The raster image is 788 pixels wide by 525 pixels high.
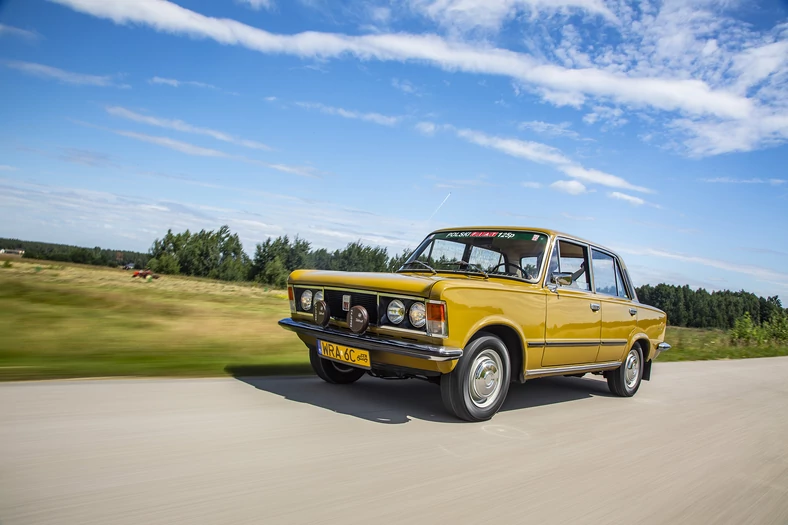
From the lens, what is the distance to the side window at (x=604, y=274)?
6.50m

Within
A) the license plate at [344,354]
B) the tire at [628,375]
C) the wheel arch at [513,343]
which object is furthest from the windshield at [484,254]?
the tire at [628,375]

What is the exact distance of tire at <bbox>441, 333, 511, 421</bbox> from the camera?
4.47 metres

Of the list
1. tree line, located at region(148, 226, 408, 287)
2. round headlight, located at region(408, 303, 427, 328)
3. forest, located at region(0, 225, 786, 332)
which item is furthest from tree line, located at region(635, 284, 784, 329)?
round headlight, located at region(408, 303, 427, 328)

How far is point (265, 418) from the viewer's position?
4.17 metres

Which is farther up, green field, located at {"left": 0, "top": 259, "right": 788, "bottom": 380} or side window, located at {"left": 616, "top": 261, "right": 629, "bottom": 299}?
→ side window, located at {"left": 616, "top": 261, "right": 629, "bottom": 299}

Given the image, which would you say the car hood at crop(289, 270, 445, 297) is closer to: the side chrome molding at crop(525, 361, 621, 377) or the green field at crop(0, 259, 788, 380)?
the side chrome molding at crop(525, 361, 621, 377)

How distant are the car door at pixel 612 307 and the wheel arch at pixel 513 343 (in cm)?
169

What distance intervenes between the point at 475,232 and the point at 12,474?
15.5ft

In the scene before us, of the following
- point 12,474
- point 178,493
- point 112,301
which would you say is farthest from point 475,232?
point 112,301

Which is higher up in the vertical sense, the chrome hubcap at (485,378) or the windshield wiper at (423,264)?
the windshield wiper at (423,264)

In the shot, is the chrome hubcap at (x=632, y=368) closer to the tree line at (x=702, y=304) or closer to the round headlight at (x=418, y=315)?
the round headlight at (x=418, y=315)

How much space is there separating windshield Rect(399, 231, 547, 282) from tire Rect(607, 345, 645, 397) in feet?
7.71

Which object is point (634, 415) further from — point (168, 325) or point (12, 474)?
point (168, 325)

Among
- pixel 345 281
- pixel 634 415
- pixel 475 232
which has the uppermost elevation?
pixel 475 232
